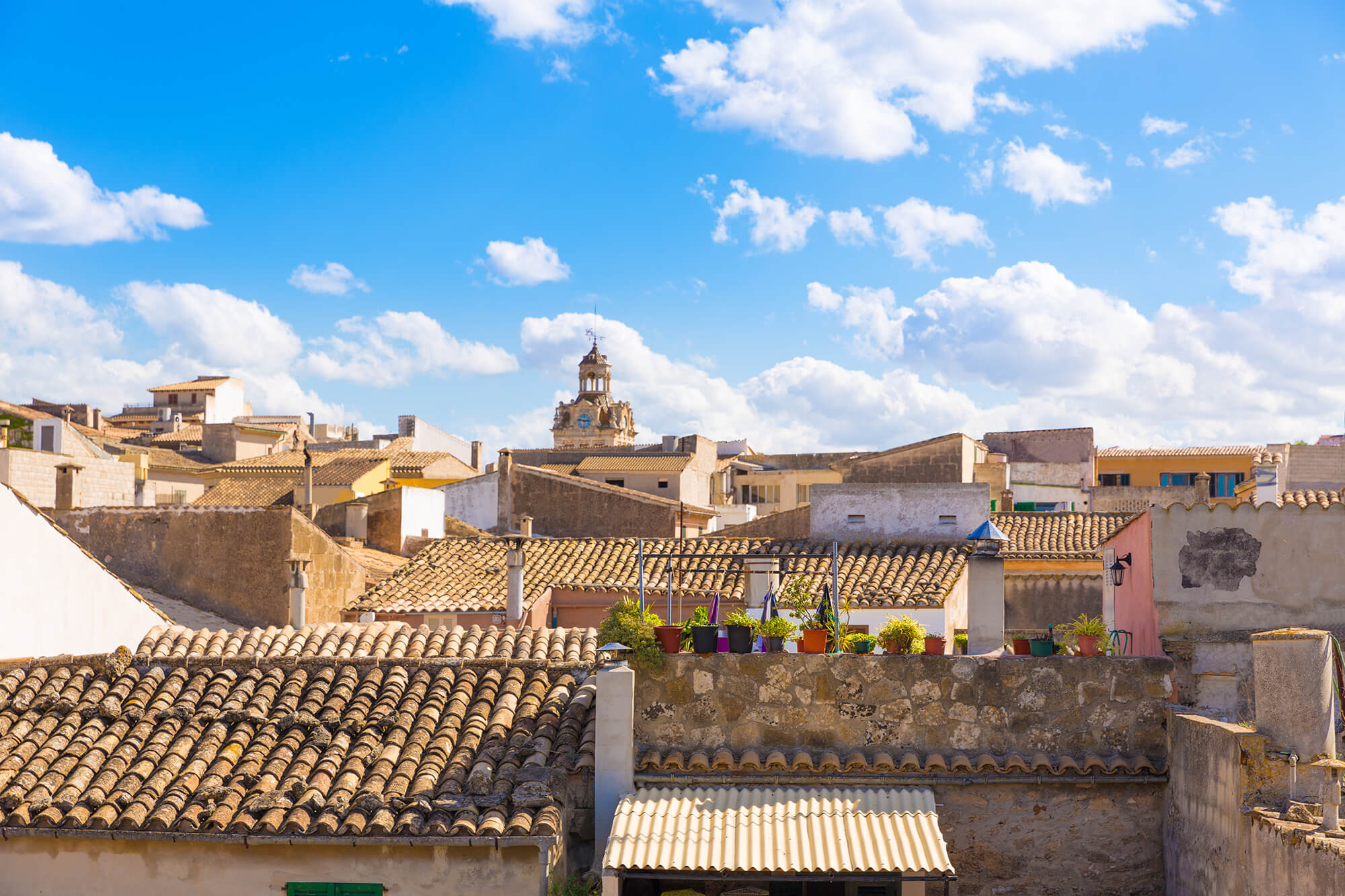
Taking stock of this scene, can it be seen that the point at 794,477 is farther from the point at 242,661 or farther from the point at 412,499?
the point at 242,661

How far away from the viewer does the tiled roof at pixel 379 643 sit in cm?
1412

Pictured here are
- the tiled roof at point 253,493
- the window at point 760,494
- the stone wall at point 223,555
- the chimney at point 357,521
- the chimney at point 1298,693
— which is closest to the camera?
the chimney at point 1298,693

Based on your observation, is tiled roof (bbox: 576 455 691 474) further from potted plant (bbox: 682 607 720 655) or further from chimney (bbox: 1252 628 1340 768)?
chimney (bbox: 1252 628 1340 768)

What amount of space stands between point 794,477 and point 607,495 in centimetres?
2258

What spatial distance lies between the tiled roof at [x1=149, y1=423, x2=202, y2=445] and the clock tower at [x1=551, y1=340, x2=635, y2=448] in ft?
109

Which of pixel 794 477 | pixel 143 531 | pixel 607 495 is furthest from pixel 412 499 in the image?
pixel 794 477

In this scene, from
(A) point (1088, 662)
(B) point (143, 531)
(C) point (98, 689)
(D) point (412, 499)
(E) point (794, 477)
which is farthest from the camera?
(E) point (794, 477)

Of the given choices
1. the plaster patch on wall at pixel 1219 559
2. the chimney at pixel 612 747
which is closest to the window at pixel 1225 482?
the plaster patch on wall at pixel 1219 559

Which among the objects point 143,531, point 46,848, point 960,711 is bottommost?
point 46,848

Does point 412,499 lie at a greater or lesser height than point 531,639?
greater

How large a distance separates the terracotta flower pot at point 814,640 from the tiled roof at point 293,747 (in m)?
2.22

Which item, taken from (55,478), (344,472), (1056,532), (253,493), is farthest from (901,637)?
(344,472)

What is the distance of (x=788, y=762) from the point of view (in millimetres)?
11148

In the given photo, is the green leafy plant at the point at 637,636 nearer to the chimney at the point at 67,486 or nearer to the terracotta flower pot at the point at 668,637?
the terracotta flower pot at the point at 668,637
